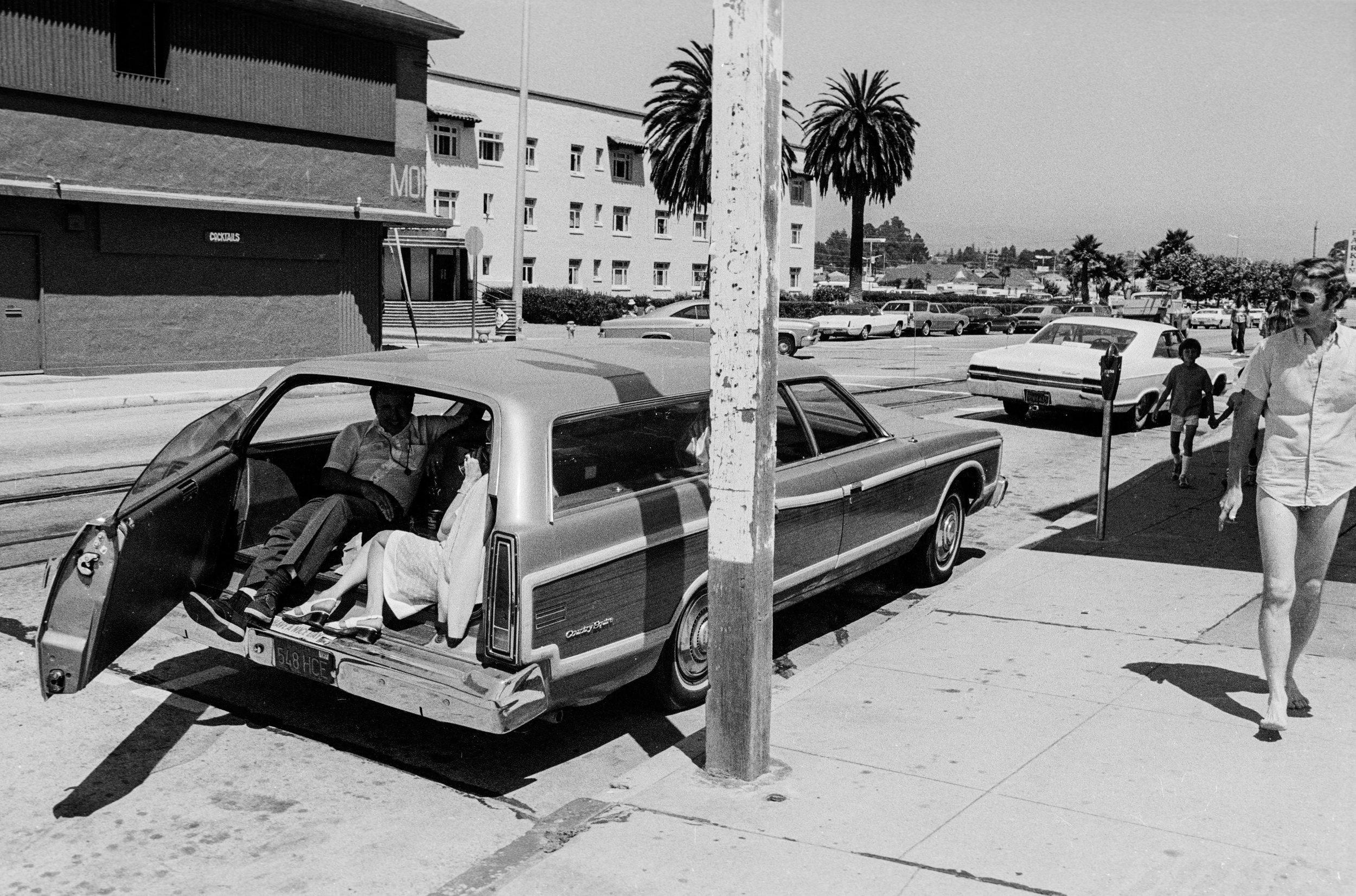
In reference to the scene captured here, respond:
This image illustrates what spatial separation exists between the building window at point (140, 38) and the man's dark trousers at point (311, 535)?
65.3 feet

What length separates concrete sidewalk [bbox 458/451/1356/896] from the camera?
4176 mm

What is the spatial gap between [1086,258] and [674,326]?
92504mm

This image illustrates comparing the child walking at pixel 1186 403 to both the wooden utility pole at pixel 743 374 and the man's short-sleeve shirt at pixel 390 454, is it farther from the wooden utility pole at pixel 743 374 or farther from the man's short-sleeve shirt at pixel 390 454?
the wooden utility pole at pixel 743 374

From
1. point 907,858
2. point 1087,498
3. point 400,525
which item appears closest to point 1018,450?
point 1087,498

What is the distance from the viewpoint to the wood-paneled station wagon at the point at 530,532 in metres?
4.93

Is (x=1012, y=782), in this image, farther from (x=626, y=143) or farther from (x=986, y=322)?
(x=626, y=143)

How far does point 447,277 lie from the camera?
5388 cm

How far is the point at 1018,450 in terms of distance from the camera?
15.2 m

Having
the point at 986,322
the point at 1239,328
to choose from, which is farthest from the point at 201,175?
the point at 986,322

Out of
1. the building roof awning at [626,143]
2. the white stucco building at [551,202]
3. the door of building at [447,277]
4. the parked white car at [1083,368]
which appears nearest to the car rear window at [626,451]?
the parked white car at [1083,368]

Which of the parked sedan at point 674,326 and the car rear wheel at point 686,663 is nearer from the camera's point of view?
the car rear wheel at point 686,663

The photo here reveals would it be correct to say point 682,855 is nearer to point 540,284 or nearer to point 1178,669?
point 1178,669

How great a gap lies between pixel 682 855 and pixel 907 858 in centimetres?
73

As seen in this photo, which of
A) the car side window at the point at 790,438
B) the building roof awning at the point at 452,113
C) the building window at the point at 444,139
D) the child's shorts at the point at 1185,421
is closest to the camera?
the car side window at the point at 790,438
